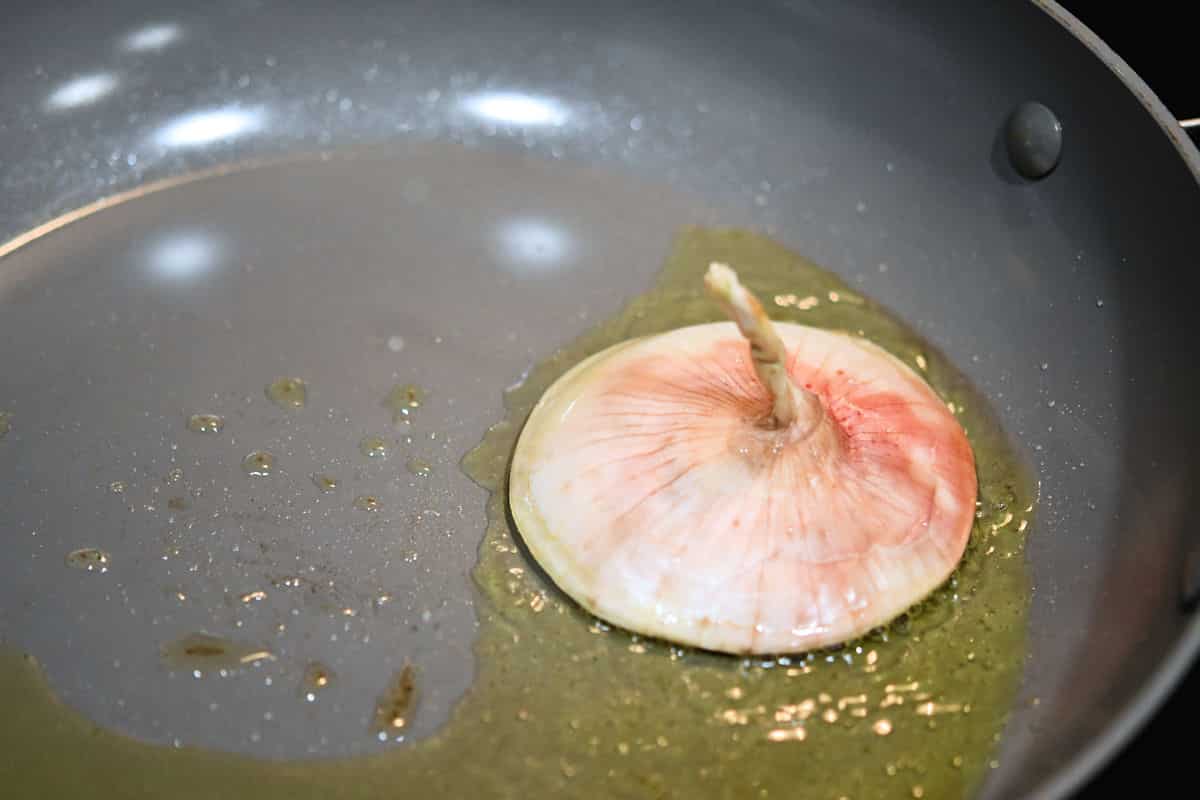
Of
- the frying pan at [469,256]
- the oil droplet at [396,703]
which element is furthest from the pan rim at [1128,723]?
the oil droplet at [396,703]

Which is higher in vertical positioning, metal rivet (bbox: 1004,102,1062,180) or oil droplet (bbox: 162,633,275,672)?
metal rivet (bbox: 1004,102,1062,180)

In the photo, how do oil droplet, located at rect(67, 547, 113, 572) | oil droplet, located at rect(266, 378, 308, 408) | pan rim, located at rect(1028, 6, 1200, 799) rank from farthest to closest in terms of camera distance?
1. oil droplet, located at rect(266, 378, 308, 408)
2. oil droplet, located at rect(67, 547, 113, 572)
3. pan rim, located at rect(1028, 6, 1200, 799)

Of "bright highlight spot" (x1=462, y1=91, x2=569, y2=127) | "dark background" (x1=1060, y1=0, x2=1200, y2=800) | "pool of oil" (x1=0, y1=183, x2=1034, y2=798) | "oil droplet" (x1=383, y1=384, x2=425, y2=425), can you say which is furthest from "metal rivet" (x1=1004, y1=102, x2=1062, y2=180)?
"oil droplet" (x1=383, y1=384, x2=425, y2=425)

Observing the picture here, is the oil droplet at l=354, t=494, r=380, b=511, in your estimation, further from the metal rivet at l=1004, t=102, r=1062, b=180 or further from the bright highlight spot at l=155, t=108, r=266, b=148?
the metal rivet at l=1004, t=102, r=1062, b=180

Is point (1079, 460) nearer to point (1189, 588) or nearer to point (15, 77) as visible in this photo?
point (1189, 588)

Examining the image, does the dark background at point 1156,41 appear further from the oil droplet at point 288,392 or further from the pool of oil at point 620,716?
the oil droplet at point 288,392

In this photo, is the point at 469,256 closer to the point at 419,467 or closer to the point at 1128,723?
the point at 419,467

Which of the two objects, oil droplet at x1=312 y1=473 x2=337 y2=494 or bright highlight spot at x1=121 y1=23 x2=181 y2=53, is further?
bright highlight spot at x1=121 y1=23 x2=181 y2=53

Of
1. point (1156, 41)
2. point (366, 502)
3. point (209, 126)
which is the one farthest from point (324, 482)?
point (1156, 41)
